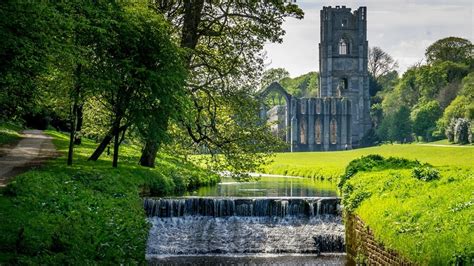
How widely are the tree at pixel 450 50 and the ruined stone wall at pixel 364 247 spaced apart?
104 meters

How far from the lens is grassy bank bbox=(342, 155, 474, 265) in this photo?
45.0 feet

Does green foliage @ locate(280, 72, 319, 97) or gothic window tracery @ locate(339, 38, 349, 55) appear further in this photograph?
green foliage @ locate(280, 72, 319, 97)

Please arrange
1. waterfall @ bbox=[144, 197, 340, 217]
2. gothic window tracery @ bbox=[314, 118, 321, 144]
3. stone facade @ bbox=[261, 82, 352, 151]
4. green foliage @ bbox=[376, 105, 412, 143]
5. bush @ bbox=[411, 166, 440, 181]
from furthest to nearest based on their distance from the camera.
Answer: gothic window tracery @ bbox=[314, 118, 321, 144]
stone facade @ bbox=[261, 82, 352, 151]
green foliage @ bbox=[376, 105, 412, 143]
waterfall @ bbox=[144, 197, 340, 217]
bush @ bbox=[411, 166, 440, 181]

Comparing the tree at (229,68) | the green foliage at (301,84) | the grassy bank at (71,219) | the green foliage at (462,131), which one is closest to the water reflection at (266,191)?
the tree at (229,68)

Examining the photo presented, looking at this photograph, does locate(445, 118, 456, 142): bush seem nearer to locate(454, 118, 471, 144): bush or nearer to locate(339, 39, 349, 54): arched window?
locate(454, 118, 471, 144): bush

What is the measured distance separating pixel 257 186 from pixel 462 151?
1211 inches

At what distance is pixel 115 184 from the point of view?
2253cm

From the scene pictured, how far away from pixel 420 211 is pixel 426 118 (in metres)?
88.2

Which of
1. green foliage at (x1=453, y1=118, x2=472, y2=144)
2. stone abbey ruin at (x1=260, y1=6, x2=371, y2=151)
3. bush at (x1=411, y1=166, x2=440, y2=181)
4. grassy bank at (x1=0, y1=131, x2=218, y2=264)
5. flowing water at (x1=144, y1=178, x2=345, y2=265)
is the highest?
stone abbey ruin at (x1=260, y1=6, x2=371, y2=151)

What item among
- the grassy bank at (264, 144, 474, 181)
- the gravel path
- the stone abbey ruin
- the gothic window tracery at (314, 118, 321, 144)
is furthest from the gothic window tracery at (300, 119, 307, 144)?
the gravel path

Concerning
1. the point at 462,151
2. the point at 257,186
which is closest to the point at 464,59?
the point at 462,151

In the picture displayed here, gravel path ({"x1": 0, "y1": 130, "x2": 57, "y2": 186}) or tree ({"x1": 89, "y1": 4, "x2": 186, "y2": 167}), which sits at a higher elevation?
tree ({"x1": 89, "y1": 4, "x2": 186, "y2": 167})

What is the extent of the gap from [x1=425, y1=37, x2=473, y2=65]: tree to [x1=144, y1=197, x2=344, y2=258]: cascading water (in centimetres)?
10152

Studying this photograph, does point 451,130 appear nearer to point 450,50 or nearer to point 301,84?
point 450,50
